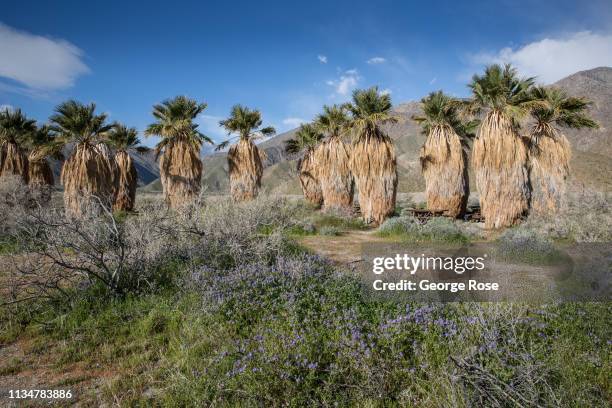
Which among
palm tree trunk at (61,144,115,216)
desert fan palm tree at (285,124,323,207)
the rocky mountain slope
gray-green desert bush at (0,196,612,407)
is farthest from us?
the rocky mountain slope

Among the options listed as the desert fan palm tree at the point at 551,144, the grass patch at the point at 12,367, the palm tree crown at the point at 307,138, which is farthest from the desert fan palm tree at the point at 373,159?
the grass patch at the point at 12,367

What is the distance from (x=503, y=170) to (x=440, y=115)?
17.6ft

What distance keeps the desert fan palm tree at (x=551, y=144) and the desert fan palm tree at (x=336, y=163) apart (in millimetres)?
10930

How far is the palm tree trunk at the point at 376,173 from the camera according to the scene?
63.6 ft

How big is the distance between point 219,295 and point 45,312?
2.70m

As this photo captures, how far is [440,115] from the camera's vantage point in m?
20.1

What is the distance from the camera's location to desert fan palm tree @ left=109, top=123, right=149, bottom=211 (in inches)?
1052

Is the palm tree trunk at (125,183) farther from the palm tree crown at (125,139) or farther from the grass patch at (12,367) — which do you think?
the grass patch at (12,367)

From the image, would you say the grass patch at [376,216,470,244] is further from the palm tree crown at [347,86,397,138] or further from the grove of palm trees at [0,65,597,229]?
the palm tree crown at [347,86,397,138]

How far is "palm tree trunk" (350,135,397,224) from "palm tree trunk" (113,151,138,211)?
17.8 m

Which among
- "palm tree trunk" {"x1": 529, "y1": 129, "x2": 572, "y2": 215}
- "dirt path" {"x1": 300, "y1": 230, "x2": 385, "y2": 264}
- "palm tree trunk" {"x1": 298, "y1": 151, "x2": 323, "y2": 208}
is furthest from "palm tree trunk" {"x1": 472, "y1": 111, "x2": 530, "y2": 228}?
"palm tree trunk" {"x1": 298, "y1": 151, "x2": 323, "y2": 208}

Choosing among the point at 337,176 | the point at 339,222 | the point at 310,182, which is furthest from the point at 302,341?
the point at 310,182

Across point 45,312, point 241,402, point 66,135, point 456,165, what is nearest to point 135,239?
point 45,312

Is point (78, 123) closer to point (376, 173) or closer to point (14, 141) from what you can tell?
point (14, 141)
